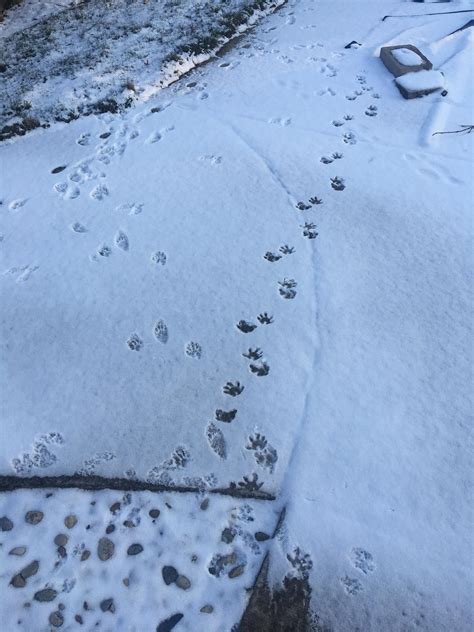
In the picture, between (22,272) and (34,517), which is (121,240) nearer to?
(22,272)

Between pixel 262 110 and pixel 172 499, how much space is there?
154 inches

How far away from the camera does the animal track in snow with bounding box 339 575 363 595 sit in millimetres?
2219

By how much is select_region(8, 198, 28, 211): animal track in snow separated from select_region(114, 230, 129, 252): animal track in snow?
1.04 meters

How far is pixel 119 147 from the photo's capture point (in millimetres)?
4590

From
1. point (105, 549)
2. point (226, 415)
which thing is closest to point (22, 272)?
point (226, 415)

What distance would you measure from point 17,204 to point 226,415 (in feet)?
9.24

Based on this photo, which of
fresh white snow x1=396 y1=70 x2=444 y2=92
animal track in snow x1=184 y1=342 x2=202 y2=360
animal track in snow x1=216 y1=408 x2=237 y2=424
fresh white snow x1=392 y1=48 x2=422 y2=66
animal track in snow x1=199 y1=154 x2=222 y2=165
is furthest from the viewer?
fresh white snow x1=392 y1=48 x2=422 y2=66

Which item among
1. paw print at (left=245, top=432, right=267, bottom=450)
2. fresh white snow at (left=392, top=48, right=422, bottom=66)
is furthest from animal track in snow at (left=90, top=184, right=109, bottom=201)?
fresh white snow at (left=392, top=48, right=422, bottom=66)

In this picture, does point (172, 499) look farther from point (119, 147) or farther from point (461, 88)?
point (461, 88)

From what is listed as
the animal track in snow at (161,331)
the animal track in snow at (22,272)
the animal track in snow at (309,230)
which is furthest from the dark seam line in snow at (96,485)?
the animal track in snow at (309,230)

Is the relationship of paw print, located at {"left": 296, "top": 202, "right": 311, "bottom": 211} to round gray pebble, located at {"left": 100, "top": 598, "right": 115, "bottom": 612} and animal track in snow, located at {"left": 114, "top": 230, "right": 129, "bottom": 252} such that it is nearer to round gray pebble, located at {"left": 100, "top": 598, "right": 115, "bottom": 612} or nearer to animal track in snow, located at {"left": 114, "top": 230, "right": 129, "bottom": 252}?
animal track in snow, located at {"left": 114, "top": 230, "right": 129, "bottom": 252}

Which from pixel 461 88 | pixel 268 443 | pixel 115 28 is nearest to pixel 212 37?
pixel 115 28

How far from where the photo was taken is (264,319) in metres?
3.18

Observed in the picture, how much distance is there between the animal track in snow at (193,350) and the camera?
3.05 metres
